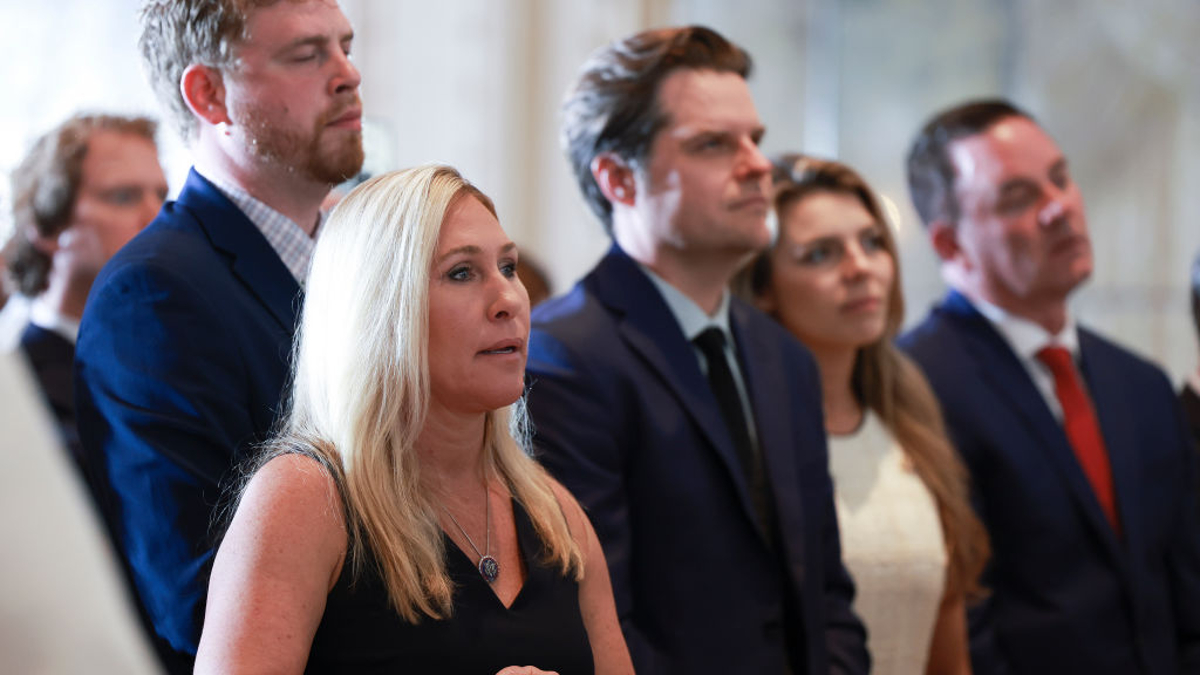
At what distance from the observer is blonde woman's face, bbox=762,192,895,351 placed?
9.89 ft

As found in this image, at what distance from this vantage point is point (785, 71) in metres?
6.14

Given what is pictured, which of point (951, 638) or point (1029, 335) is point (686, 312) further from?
point (1029, 335)

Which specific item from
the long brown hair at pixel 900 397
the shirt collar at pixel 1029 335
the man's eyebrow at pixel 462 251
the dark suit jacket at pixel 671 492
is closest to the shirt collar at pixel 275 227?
the man's eyebrow at pixel 462 251

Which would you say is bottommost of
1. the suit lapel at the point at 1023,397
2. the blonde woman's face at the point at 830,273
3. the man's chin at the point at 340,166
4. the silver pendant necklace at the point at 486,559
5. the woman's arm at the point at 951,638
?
the woman's arm at the point at 951,638

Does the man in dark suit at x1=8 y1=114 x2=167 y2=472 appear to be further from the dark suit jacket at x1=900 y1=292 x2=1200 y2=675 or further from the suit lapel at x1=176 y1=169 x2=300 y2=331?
the dark suit jacket at x1=900 y1=292 x2=1200 y2=675

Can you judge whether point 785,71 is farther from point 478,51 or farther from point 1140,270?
point 1140,270

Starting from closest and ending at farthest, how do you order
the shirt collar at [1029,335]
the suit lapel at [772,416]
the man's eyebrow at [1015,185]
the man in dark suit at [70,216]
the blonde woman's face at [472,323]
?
the blonde woman's face at [472,323]
the suit lapel at [772,416]
the man in dark suit at [70,216]
the shirt collar at [1029,335]
the man's eyebrow at [1015,185]

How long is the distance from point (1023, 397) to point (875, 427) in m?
0.43

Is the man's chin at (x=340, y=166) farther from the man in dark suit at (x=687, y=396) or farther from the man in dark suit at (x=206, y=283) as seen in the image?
the man in dark suit at (x=687, y=396)

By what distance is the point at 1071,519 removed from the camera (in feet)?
10.1

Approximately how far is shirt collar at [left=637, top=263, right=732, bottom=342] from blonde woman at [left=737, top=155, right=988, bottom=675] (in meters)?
0.56

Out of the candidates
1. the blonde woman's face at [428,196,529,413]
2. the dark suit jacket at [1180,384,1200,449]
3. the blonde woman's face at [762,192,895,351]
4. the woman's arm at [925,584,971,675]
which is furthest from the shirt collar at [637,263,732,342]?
the dark suit jacket at [1180,384,1200,449]

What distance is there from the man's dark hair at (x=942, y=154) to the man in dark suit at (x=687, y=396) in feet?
3.75

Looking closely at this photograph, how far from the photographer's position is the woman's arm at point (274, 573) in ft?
4.90
